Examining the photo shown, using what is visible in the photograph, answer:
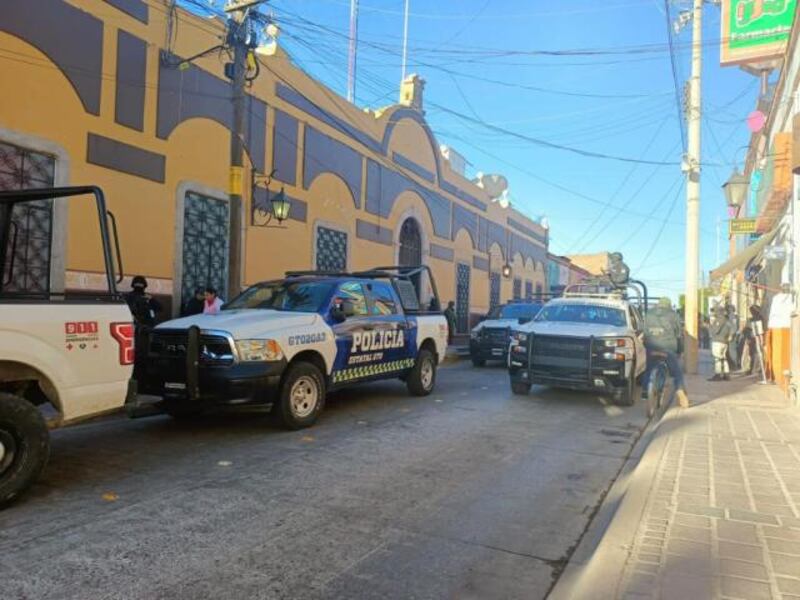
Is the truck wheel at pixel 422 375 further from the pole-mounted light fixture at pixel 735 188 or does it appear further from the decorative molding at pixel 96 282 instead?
the pole-mounted light fixture at pixel 735 188

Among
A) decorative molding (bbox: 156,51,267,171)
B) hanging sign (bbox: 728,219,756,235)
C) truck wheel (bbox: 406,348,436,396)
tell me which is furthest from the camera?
hanging sign (bbox: 728,219,756,235)

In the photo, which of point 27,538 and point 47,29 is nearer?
point 27,538

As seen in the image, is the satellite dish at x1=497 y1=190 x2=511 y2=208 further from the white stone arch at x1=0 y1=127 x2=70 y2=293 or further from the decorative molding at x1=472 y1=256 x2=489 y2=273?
the white stone arch at x1=0 y1=127 x2=70 y2=293

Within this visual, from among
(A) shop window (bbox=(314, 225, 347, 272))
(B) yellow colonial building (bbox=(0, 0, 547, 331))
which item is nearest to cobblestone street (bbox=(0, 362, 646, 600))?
(B) yellow colonial building (bbox=(0, 0, 547, 331))

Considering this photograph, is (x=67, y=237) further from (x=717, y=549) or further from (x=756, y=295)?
(x=756, y=295)

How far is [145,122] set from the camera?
11.7 meters

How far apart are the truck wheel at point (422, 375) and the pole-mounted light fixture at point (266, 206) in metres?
5.40

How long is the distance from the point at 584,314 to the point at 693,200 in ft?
18.9

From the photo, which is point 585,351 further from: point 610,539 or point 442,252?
point 442,252

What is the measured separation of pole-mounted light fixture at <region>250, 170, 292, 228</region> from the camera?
14.3m

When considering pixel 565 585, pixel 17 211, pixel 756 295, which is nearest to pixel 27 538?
pixel 565 585

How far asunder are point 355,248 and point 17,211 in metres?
10.5

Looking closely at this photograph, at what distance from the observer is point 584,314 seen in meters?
11.4

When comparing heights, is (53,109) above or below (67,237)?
above
